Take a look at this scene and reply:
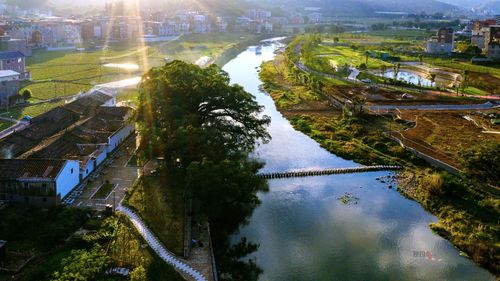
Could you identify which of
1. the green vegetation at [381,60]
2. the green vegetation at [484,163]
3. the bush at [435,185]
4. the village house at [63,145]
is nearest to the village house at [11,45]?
the village house at [63,145]

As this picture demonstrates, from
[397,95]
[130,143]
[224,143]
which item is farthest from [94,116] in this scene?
[397,95]

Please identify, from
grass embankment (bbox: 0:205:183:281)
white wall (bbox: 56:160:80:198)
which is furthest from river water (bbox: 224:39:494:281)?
white wall (bbox: 56:160:80:198)

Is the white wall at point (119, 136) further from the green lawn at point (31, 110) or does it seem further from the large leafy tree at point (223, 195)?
the large leafy tree at point (223, 195)

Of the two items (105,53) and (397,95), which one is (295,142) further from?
(105,53)

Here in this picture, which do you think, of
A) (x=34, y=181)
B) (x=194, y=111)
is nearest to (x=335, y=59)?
(x=194, y=111)

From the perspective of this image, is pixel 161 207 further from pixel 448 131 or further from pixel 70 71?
pixel 70 71

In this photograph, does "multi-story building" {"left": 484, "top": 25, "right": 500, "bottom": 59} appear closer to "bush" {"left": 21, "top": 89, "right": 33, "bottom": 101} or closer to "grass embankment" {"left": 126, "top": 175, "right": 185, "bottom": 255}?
"bush" {"left": 21, "top": 89, "right": 33, "bottom": 101}
